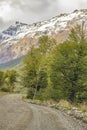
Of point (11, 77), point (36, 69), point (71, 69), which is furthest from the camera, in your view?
point (11, 77)

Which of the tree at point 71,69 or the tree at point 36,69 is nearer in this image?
the tree at point 71,69

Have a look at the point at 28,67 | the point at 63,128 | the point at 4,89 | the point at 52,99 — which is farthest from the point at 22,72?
the point at 4,89

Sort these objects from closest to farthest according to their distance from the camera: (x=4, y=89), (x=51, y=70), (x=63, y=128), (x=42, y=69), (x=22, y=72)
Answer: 1. (x=63, y=128)
2. (x=51, y=70)
3. (x=42, y=69)
4. (x=22, y=72)
5. (x=4, y=89)

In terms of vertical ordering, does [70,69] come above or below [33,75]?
below

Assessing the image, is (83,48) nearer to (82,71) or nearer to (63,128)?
(82,71)

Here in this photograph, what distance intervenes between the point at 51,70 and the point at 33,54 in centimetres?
2600

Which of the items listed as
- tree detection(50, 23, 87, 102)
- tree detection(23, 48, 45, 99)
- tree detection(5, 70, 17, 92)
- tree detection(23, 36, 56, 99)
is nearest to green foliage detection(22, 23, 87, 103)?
tree detection(50, 23, 87, 102)

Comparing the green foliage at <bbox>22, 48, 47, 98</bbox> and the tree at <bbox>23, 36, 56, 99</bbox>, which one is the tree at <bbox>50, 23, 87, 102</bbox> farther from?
the tree at <bbox>23, 36, 56, 99</bbox>

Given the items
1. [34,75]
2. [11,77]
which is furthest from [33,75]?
[11,77]

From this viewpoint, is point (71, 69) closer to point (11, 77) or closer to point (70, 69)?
point (70, 69)

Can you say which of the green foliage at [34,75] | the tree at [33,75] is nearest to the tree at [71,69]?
the green foliage at [34,75]

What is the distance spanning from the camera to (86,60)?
1857 inches

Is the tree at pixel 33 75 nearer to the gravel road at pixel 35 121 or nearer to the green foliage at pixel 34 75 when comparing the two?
the green foliage at pixel 34 75

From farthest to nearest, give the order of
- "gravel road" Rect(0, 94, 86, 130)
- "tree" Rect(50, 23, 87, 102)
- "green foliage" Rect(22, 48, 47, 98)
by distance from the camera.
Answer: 1. "green foliage" Rect(22, 48, 47, 98)
2. "tree" Rect(50, 23, 87, 102)
3. "gravel road" Rect(0, 94, 86, 130)
